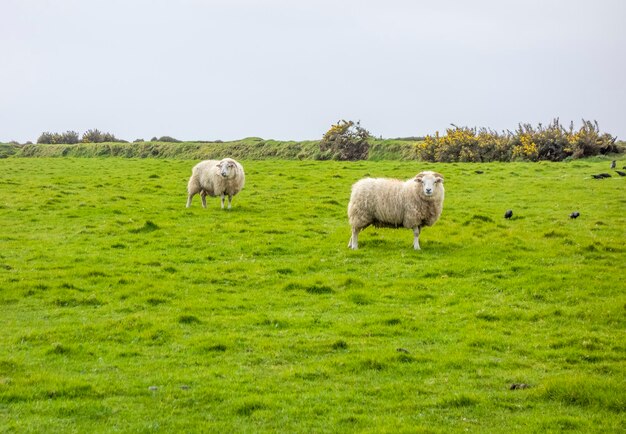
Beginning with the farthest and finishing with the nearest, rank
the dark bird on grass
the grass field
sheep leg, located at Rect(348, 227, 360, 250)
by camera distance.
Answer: sheep leg, located at Rect(348, 227, 360, 250) < the dark bird on grass < the grass field

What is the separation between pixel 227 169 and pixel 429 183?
966 cm

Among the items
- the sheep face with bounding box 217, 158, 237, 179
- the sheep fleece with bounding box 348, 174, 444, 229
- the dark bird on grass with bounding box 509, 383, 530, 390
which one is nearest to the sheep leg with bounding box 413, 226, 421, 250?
the sheep fleece with bounding box 348, 174, 444, 229

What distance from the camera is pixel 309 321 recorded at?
13133mm

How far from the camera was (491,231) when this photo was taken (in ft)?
71.9

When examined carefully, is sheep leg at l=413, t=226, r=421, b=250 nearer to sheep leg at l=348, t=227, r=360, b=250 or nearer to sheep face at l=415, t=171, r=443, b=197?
sheep face at l=415, t=171, r=443, b=197

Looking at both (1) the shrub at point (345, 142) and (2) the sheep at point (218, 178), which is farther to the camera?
(1) the shrub at point (345, 142)

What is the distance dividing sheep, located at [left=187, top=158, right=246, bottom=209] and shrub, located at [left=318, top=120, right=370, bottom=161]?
33.5 meters

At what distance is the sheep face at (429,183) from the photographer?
19.1 meters

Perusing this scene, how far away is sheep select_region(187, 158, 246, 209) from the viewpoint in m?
26.5

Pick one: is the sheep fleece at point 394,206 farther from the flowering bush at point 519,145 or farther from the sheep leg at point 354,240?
the flowering bush at point 519,145

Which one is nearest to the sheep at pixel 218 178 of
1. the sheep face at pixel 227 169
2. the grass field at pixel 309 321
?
the sheep face at pixel 227 169

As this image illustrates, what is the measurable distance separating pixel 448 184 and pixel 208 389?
82.5 feet

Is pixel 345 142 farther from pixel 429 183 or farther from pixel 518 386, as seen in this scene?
pixel 518 386

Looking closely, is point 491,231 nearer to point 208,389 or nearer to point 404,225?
point 404,225
